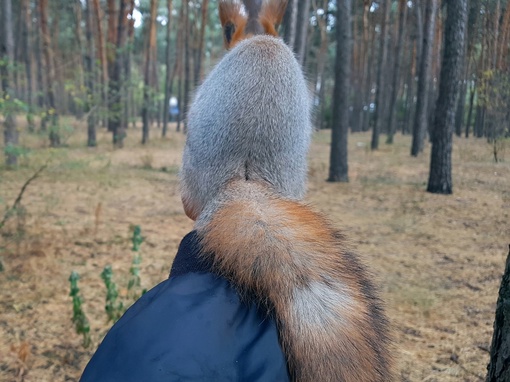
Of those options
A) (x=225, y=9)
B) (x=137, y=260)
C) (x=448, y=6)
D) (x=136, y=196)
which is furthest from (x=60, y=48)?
(x=225, y=9)

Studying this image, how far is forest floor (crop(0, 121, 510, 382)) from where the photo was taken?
11.2 feet

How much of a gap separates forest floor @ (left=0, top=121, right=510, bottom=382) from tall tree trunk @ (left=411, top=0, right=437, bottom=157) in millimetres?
4303

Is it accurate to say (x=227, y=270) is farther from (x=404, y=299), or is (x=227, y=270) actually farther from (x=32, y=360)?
(x=404, y=299)

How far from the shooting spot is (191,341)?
3.18ft

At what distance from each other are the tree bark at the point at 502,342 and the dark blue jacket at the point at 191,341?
1.10 m

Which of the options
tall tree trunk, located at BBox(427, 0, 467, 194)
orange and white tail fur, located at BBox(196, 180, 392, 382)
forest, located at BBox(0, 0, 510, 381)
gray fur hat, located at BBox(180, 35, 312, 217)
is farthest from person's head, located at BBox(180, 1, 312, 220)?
tall tree trunk, located at BBox(427, 0, 467, 194)

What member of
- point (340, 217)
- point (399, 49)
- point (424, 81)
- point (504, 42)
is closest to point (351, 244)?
point (504, 42)

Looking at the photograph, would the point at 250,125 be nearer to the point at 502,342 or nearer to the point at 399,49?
the point at 502,342

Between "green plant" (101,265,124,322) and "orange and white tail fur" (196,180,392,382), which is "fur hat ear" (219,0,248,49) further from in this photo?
"green plant" (101,265,124,322)

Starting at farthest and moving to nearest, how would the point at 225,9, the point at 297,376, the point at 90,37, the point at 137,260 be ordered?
the point at 90,37 → the point at 137,260 → the point at 225,9 → the point at 297,376

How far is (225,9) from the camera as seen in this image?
161 centimetres

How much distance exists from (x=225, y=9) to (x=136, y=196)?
739 cm

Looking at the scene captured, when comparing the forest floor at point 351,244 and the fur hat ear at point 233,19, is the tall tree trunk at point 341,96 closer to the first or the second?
the forest floor at point 351,244

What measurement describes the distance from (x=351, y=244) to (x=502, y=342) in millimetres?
872
